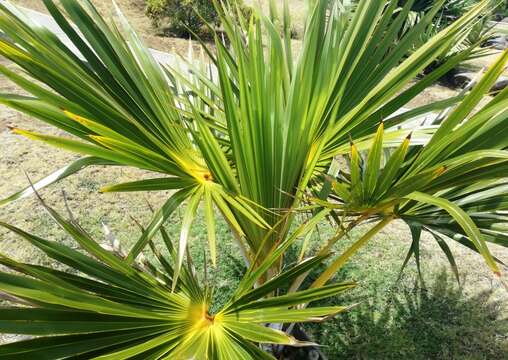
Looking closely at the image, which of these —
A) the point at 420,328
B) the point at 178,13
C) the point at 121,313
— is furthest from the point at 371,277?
the point at 178,13

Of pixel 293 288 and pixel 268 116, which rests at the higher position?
pixel 268 116

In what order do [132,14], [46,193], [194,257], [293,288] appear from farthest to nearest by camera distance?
1. [132,14]
2. [46,193]
3. [194,257]
4. [293,288]

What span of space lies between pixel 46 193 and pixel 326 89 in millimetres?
2575

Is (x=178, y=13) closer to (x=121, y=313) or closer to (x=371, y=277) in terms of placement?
(x=371, y=277)

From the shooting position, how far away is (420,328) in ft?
7.56

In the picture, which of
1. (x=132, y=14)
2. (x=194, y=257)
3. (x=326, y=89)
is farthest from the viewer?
(x=132, y=14)

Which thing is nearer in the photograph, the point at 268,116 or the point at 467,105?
the point at 467,105

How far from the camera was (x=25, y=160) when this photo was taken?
336cm

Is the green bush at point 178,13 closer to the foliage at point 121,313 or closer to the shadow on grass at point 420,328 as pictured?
the shadow on grass at point 420,328

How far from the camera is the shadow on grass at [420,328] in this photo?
7.08 feet

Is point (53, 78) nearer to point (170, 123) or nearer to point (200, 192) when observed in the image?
point (170, 123)

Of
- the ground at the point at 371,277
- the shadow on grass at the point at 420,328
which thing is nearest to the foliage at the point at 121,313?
the ground at the point at 371,277

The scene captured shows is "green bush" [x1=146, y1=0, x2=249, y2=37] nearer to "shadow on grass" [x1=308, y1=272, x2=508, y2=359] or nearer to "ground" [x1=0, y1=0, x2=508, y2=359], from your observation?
"ground" [x1=0, y1=0, x2=508, y2=359]

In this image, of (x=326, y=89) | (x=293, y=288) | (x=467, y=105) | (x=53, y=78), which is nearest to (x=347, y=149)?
(x=326, y=89)
